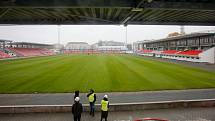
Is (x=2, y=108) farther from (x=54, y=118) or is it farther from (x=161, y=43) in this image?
(x=161, y=43)

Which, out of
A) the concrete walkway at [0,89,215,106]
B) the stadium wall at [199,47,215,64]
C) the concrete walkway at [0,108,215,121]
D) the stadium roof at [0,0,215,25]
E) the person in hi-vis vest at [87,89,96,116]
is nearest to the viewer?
the concrete walkway at [0,108,215,121]

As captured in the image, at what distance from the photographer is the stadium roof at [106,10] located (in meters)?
11.9

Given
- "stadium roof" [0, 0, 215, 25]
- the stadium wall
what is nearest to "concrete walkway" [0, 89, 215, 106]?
"stadium roof" [0, 0, 215, 25]

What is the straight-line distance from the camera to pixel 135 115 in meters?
12.1

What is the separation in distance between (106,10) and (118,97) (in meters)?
6.61

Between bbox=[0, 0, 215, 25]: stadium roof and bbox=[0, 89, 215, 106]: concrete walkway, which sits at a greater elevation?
bbox=[0, 0, 215, 25]: stadium roof

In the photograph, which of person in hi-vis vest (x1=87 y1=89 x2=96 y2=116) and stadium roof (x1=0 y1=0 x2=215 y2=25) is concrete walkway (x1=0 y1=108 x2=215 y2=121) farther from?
stadium roof (x1=0 y1=0 x2=215 y2=25)

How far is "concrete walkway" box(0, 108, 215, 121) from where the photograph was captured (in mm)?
11539

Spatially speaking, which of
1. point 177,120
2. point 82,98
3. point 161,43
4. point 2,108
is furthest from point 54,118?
point 161,43

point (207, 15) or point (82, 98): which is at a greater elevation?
point (207, 15)

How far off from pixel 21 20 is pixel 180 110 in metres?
14.5

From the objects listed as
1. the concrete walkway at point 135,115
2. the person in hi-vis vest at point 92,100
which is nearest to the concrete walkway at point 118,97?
the concrete walkway at point 135,115

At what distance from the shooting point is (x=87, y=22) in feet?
59.2

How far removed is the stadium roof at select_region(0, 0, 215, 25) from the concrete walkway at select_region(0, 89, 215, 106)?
610 centimetres
